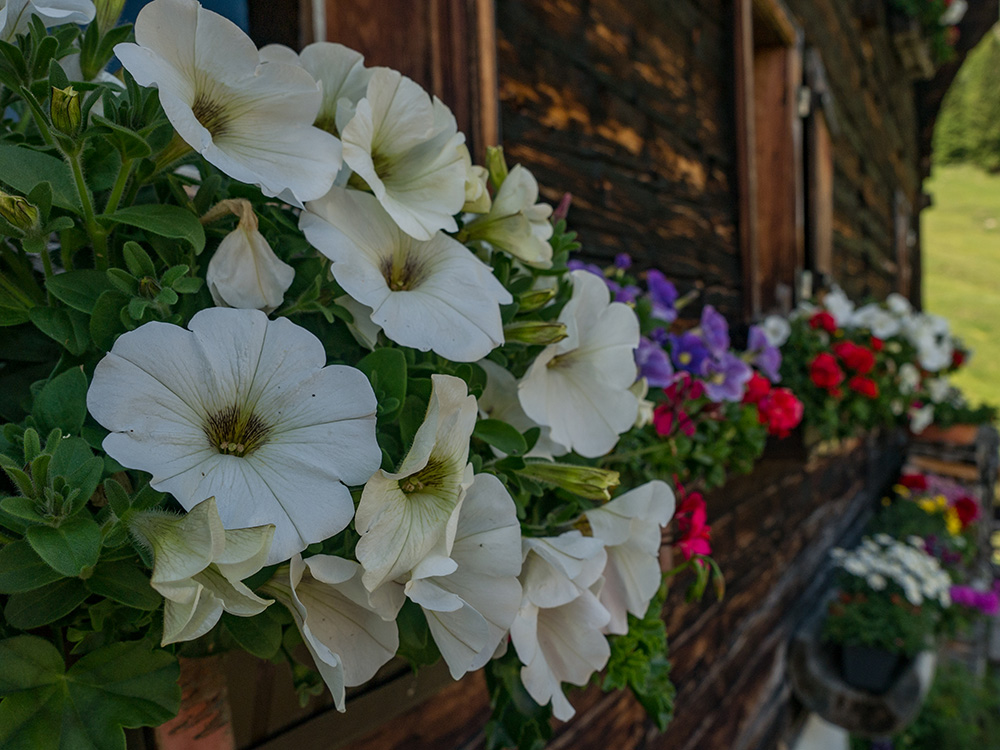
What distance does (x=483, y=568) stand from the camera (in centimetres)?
52

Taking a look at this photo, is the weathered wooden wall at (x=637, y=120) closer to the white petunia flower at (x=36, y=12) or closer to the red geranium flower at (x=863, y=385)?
the red geranium flower at (x=863, y=385)

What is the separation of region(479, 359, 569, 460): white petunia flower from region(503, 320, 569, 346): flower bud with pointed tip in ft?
0.12

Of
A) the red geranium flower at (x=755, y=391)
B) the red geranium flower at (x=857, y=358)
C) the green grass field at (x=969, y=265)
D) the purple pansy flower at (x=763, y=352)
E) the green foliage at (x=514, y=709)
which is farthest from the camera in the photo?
the green grass field at (x=969, y=265)

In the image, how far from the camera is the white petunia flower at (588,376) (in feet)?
2.24

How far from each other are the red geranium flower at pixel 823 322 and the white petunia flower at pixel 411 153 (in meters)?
2.47

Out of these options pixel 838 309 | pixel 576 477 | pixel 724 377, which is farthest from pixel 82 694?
pixel 838 309

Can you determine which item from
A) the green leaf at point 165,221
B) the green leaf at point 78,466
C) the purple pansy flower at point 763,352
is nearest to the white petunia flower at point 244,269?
the green leaf at point 165,221

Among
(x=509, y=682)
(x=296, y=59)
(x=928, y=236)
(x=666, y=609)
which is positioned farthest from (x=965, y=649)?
(x=928, y=236)

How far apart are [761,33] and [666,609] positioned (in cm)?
242

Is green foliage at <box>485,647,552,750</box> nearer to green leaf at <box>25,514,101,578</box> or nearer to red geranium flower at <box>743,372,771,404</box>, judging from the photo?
green leaf at <box>25,514,101,578</box>

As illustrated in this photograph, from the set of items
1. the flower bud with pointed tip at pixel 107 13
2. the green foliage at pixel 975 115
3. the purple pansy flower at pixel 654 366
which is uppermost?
the flower bud with pointed tip at pixel 107 13

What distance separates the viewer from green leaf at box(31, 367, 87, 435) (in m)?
0.44

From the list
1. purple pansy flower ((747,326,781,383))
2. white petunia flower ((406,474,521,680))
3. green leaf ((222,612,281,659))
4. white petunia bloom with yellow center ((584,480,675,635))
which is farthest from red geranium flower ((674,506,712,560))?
purple pansy flower ((747,326,781,383))

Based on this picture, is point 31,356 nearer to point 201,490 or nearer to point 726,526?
point 201,490
